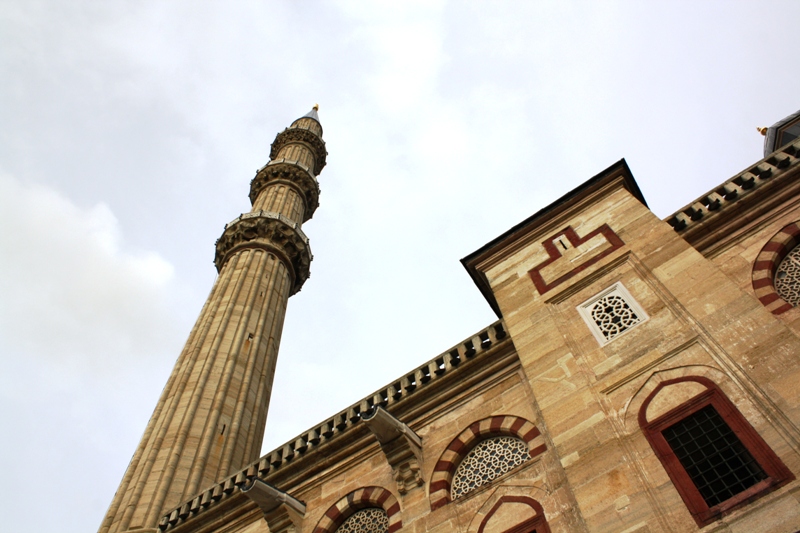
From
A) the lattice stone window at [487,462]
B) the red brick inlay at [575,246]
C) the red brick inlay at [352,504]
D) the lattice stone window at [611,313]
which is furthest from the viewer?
the red brick inlay at [575,246]

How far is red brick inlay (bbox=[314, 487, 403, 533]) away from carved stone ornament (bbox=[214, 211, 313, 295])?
14506 millimetres

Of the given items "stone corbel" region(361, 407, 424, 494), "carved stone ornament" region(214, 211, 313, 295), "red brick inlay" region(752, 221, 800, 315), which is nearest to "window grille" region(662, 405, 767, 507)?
"red brick inlay" region(752, 221, 800, 315)

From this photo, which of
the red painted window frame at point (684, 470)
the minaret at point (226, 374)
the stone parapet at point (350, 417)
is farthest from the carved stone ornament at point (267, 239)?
the red painted window frame at point (684, 470)

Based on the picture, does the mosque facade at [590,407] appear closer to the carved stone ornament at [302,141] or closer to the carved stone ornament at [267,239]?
the carved stone ornament at [267,239]

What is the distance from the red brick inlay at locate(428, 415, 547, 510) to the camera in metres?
9.14

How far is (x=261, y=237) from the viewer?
24.0m

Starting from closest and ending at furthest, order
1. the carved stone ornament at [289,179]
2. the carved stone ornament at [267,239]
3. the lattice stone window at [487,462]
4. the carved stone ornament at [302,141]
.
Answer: the lattice stone window at [487,462] → the carved stone ornament at [267,239] → the carved stone ornament at [289,179] → the carved stone ornament at [302,141]

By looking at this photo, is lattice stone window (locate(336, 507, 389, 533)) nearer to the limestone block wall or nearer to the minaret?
the limestone block wall

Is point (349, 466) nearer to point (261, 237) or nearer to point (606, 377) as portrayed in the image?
point (606, 377)

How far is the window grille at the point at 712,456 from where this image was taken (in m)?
6.64

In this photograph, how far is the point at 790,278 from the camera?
9188mm

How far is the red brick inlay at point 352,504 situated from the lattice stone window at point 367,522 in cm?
6

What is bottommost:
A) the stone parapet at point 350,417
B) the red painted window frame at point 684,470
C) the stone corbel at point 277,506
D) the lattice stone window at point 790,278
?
the red painted window frame at point 684,470

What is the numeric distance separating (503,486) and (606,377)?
2025 mm
